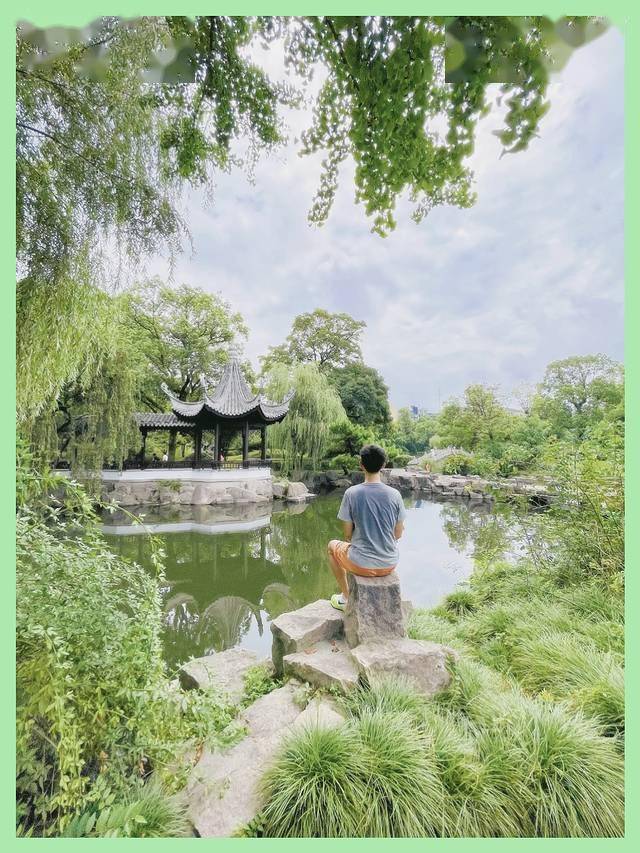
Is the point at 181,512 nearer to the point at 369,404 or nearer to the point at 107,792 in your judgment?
the point at 107,792

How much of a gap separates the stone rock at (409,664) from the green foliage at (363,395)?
16.1m

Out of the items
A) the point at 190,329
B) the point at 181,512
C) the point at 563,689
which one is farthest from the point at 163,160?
the point at 190,329

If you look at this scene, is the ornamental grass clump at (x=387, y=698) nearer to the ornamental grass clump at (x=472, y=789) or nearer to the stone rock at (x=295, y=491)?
the ornamental grass clump at (x=472, y=789)

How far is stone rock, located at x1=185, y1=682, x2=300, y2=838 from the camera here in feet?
3.79

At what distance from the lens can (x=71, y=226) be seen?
1.62m

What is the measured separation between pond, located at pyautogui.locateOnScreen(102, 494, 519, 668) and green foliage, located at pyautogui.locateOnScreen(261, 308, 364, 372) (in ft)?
39.7

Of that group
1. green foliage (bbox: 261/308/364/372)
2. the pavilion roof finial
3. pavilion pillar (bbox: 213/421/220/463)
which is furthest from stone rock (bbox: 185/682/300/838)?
green foliage (bbox: 261/308/364/372)

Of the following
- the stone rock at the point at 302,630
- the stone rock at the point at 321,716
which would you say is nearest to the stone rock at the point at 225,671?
the stone rock at the point at 302,630

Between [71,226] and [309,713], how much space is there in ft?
7.85

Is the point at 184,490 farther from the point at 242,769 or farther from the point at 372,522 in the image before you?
the point at 242,769

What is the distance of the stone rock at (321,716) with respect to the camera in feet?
4.50

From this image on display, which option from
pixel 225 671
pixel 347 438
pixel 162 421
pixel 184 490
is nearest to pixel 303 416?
pixel 347 438

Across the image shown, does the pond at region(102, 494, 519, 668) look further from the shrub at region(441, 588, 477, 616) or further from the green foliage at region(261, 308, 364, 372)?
the green foliage at region(261, 308, 364, 372)

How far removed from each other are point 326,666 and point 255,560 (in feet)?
14.1
